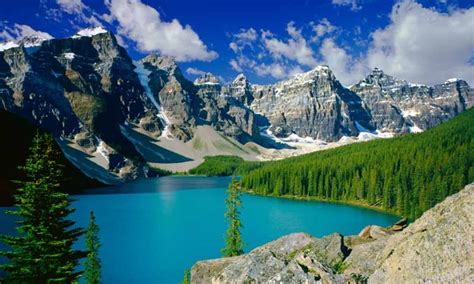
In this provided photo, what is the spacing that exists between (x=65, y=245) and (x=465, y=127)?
564 feet

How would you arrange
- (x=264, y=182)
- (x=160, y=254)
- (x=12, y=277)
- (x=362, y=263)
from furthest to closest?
(x=264, y=182) → (x=160, y=254) → (x=362, y=263) → (x=12, y=277)

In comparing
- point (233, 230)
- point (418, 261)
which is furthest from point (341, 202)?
point (418, 261)

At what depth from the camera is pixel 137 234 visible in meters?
71.1

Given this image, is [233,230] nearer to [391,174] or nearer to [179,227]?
[179,227]

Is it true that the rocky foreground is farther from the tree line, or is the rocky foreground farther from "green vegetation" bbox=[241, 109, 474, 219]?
"green vegetation" bbox=[241, 109, 474, 219]

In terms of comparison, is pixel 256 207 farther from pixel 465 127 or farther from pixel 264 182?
pixel 465 127

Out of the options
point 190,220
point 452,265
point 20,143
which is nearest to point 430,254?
point 452,265

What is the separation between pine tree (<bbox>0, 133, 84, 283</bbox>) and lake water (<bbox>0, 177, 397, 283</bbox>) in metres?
29.6

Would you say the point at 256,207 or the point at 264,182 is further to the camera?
the point at 264,182

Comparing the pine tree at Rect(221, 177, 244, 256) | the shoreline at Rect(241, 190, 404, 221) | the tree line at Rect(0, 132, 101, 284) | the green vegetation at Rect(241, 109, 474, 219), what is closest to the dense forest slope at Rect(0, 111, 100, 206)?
the pine tree at Rect(221, 177, 244, 256)

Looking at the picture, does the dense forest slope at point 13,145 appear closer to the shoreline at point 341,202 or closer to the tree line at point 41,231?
the tree line at point 41,231

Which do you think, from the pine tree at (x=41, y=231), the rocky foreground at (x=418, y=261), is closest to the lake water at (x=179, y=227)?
the pine tree at (x=41, y=231)

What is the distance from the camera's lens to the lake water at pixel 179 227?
167ft

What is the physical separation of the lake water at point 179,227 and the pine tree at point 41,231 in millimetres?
29590
